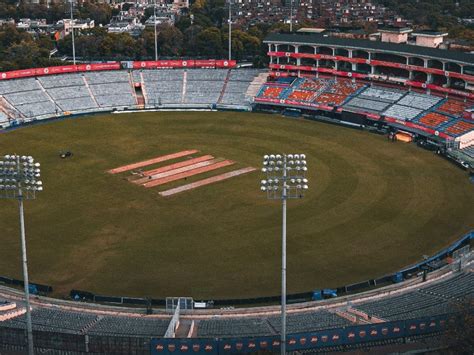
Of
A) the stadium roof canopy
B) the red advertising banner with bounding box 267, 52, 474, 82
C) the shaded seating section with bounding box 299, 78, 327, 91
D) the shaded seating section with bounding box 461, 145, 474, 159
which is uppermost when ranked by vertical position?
the stadium roof canopy

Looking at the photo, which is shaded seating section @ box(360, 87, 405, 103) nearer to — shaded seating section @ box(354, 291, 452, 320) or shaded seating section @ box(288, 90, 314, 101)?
shaded seating section @ box(288, 90, 314, 101)

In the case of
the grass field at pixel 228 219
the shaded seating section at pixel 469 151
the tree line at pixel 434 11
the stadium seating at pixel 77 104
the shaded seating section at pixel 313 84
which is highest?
the tree line at pixel 434 11

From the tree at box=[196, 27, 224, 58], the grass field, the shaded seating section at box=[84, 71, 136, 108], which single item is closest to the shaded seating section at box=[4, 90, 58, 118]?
the shaded seating section at box=[84, 71, 136, 108]

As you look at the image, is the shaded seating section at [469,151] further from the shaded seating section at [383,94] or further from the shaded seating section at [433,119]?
the shaded seating section at [383,94]

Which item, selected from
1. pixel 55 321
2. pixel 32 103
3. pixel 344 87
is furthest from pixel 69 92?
pixel 55 321

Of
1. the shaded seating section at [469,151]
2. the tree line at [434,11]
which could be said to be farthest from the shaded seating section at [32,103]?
the tree line at [434,11]

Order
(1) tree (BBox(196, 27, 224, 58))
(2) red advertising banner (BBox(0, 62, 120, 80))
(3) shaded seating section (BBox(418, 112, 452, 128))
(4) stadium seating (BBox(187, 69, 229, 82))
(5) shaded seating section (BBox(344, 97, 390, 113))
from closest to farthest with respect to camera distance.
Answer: (3) shaded seating section (BBox(418, 112, 452, 128)), (5) shaded seating section (BBox(344, 97, 390, 113)), (2) red advertising banner (BBox(0, 62, 120, 80)), (4) stadium seating (BBox(187, 69, 229, 82)), (1) tree (BBox(196, 27, 224, 58))
